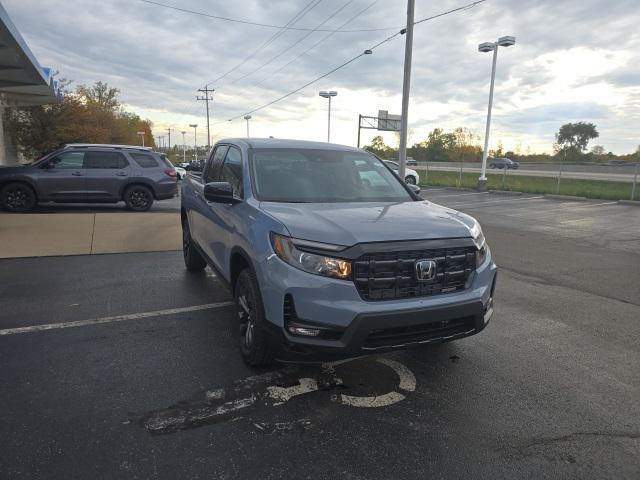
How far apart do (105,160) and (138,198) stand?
134 centimetres

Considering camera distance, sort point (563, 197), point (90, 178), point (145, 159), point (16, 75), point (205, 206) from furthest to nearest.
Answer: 1. point (563, 197)
2. point (16, 75)
3. point (145, 159)
4. point (90, 178)
5. point (205, 206)

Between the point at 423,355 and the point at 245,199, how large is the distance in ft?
6.86

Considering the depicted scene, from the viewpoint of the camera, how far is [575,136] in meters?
86.4

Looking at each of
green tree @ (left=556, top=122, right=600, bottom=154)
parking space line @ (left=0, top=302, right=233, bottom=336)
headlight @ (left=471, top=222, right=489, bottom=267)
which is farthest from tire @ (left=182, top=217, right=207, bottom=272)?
green tree @ (left=556, top=122, right=600, bottom=154)

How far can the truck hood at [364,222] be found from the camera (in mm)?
3113

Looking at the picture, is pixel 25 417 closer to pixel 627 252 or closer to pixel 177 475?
pixel 177 475

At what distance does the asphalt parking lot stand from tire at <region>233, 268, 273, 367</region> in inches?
6.2

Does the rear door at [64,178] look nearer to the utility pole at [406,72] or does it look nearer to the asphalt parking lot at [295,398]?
the asphalt parking lot at [295,398]

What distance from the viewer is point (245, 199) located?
396 cm

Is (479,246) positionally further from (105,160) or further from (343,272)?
(105,160)

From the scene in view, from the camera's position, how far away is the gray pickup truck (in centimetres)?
300

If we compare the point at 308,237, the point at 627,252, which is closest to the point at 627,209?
the point at 627,252

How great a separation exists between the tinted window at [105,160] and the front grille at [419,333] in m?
11.8

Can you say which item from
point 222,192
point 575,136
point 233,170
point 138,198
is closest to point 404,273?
point 222,192
